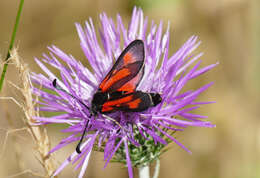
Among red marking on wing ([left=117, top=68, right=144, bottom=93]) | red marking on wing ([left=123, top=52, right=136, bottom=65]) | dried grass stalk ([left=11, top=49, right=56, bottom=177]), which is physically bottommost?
dried grass stalk ([left=11, top=49, right=56, bottom=177])

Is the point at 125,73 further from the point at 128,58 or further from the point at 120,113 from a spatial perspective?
the point at 120,113

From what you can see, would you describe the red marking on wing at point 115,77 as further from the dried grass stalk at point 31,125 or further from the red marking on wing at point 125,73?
the dried grass stalk at point 31,125

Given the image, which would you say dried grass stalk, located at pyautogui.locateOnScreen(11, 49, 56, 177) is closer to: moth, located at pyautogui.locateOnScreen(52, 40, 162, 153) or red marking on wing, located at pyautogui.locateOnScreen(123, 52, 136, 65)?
moth, located at pyautogui.locateOnScreen(52, 40, 162, 153)

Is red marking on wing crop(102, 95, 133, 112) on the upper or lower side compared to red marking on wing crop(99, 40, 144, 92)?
lower

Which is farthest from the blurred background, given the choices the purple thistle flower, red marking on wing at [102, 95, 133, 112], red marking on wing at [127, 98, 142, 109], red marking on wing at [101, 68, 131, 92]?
red marking on wing at [127, 98, 142, 109]

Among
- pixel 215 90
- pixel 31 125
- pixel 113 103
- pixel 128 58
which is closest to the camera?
pixel 31 125

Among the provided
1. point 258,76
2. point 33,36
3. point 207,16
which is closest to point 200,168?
point 258,76

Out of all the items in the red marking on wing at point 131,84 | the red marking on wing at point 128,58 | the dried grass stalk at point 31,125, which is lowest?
the dried grass stalk at point 31,125

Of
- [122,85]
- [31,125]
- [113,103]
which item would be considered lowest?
[31,125]

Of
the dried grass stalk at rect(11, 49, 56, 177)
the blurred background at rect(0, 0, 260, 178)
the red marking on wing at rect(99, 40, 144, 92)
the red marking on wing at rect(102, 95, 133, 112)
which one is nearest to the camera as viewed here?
the dried grass stalk at rect(11, 49, 56, 177)

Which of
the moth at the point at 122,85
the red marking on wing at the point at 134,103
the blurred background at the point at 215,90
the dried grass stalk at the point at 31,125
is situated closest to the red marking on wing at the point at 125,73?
Result: the moth at the point at 122,85

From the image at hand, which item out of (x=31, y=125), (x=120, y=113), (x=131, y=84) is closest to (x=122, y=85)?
Result: (x=131, y=84)

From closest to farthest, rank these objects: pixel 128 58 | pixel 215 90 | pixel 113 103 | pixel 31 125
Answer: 1. pixel 31 125
2. pixel 113 103
3. pixel 128 58
4. pixel 215 90
